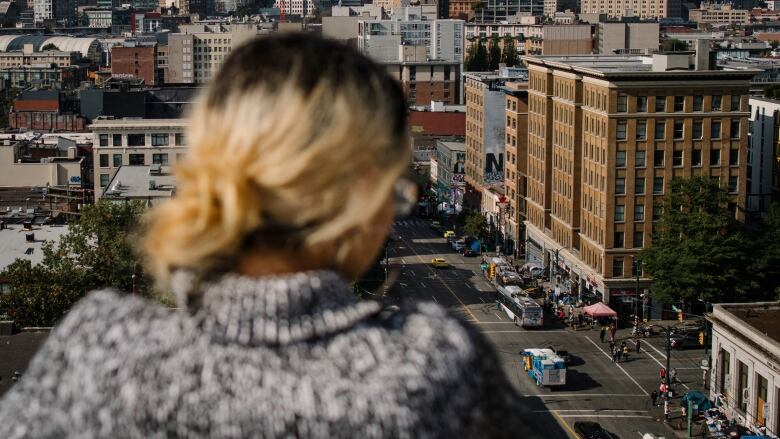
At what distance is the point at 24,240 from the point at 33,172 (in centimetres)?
3169

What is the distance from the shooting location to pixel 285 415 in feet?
11.2

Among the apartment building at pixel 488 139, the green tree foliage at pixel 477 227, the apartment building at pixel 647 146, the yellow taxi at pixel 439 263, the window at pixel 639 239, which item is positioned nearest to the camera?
the apartment building at pixel 647 146

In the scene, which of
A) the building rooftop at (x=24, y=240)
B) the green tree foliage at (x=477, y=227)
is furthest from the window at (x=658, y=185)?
the building rooftop at (x=24, y=240)

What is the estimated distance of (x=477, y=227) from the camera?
333 ft

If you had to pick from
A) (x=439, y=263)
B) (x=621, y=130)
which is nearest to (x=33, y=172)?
(x=439, y=263)

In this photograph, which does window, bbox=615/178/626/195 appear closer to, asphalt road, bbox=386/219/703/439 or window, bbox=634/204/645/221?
window, bbox=634/204/645/221

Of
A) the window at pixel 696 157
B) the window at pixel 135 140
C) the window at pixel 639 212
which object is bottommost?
the window at pixel 639 212

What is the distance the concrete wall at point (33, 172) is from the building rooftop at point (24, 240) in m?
24.6

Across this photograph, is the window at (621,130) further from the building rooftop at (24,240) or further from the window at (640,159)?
the building rooftop at (24,240)

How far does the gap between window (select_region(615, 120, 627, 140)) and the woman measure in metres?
73.1

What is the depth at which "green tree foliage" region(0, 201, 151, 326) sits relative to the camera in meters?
60.4

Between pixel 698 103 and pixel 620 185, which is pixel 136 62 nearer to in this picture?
pixel 620 185

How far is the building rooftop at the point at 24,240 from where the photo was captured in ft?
231

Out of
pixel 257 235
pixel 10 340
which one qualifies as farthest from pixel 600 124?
pixel 257 235
